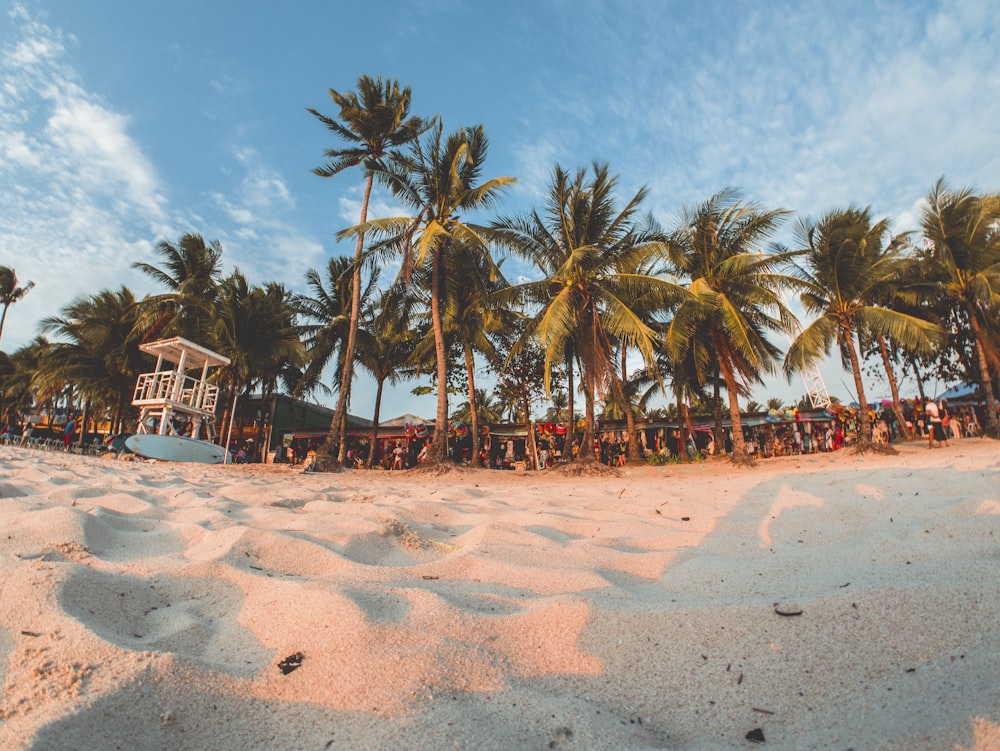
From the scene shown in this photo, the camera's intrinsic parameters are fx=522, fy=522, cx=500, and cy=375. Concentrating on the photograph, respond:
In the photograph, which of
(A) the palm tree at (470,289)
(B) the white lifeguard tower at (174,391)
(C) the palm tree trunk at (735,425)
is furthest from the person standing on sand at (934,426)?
(B) the white lifeguard tower at (174,391)

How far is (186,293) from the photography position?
19.5 metres

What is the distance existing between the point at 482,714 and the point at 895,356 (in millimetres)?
24466

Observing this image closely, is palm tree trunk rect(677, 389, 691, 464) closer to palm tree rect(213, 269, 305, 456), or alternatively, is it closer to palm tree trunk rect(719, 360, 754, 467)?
palm tree trunk rect(719, 360, 754, 467)

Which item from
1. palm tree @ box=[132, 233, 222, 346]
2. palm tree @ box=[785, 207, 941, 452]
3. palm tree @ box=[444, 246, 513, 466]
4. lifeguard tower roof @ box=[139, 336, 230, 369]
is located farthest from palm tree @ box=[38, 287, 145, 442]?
palm tree @ box=[785, 207, 941, 452]

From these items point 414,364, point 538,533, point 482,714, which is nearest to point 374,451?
point 414,364

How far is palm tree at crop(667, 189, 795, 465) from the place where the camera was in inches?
496

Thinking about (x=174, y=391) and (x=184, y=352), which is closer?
(x=174, y=391)

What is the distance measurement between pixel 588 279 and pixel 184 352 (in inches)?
437

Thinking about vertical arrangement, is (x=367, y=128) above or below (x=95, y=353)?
above

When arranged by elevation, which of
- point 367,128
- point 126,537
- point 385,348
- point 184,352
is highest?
point 367,128

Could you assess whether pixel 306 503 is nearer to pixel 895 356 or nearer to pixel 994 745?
pixel 994 745

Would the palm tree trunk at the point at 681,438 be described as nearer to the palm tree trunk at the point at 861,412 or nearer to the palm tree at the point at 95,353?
the palm tree trunk at the point at 861,412

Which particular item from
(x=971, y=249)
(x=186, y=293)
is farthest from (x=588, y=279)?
(x=186, y=293)

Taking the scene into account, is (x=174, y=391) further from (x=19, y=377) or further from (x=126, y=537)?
(x=19, y=377)
